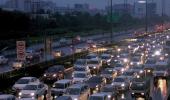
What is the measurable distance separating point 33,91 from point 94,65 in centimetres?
1465

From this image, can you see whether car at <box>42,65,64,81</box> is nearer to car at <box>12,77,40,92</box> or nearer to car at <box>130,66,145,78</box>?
car at <box>12,77,40,92</box>

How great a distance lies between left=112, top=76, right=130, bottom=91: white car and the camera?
26.9 metres

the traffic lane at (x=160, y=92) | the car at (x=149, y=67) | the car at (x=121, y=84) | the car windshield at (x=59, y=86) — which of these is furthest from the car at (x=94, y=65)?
the car windshield at (x=59, y=86)

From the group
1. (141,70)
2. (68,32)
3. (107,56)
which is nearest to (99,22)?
(68,32)

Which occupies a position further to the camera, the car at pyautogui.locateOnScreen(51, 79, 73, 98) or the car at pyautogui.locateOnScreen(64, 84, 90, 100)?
the car at pyautogui.locateOnScreen(51, 79, 73, 98)

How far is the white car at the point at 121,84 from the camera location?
26.9 metres

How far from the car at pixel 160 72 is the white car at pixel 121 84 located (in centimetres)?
449

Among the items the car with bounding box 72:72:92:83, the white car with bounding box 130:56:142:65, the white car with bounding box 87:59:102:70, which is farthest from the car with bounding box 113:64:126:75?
the car with bounding box 72:72:92:83

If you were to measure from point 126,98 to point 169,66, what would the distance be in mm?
→ 12957

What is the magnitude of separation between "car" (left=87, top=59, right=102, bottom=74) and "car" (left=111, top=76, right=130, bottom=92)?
915cm

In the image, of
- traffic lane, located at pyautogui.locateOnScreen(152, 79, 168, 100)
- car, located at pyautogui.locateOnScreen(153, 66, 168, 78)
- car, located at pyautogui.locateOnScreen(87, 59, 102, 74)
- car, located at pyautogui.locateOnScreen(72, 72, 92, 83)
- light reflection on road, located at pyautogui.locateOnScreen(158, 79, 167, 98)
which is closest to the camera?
traffic lane, located at pyautogui.locateOnScreen(152, 79, 168, 100)

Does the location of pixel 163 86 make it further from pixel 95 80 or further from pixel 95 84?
pixel 95 84

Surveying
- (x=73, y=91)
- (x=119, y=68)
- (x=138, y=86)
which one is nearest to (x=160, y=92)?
(x=138, y=86)

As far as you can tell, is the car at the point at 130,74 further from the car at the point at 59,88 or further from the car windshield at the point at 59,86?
the car windshield at the point at 59,86
